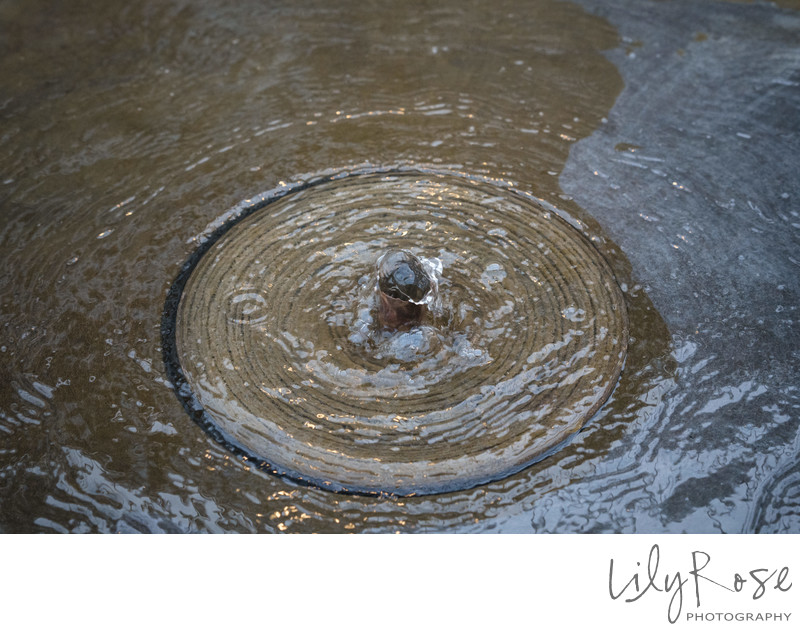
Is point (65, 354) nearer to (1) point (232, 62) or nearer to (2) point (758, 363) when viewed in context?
(1) point (232, 62)

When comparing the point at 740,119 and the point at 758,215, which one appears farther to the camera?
the point at 740,119

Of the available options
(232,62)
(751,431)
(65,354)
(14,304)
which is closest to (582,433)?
(751,431)

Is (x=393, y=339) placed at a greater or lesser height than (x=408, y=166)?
lesser

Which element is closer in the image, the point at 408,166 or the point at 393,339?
the point at 393,339
